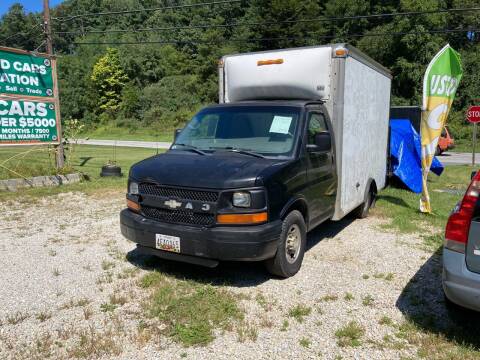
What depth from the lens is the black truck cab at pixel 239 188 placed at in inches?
162

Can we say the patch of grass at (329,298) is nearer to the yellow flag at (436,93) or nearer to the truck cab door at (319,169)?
the truck cab door at (319,169)

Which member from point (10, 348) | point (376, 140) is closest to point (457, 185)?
point (376, 140)

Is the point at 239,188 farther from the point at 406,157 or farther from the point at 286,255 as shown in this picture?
the point at 406,157

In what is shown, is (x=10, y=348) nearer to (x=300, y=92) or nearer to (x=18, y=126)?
(x=300, y=92)

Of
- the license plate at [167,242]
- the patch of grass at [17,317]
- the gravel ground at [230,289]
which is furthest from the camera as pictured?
the license plate at [167,242]

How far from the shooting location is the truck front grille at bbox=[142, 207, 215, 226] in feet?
13.8

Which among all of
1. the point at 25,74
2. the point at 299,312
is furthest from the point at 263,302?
the point at 25,74

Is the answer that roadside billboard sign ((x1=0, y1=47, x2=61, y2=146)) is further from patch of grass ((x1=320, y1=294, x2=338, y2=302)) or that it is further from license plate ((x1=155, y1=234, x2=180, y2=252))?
patch of grass ((x1=320, y1=294, x2=338, y2=302))

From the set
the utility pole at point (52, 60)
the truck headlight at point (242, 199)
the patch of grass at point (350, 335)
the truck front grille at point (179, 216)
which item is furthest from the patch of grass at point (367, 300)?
the utility pole at point (52, 60)

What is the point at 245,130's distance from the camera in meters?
5.25

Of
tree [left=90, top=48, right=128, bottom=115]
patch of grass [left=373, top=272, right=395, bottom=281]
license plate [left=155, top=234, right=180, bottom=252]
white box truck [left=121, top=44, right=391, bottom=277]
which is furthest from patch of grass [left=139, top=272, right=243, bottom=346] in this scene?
tree [left=90, top=48, right=128, bottom=115]

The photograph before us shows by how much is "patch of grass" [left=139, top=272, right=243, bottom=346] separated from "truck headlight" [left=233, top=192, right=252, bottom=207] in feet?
3.35

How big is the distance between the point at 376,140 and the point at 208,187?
4.93 m

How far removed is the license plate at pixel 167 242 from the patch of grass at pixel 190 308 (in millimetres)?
474
